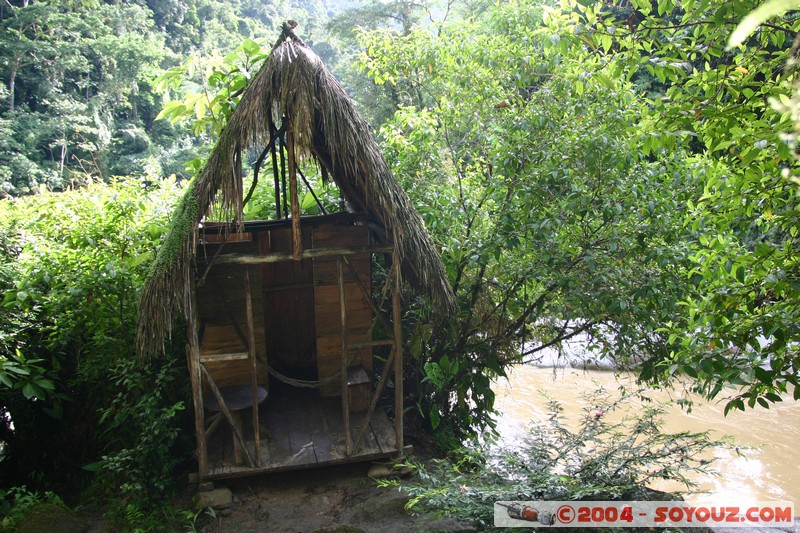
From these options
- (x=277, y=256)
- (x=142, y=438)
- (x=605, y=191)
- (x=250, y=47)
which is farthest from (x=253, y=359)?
(x=605, y=191)

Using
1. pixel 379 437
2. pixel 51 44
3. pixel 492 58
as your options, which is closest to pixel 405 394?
pixel 379 437

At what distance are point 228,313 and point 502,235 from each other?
2.39m

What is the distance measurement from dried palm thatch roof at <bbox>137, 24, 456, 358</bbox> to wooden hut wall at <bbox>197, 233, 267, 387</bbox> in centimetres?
70

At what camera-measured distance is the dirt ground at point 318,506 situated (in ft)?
12.5

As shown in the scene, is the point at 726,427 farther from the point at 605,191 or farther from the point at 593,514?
the point at 593,514

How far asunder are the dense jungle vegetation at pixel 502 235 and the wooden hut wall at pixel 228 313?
1.01ft

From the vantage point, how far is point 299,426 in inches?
182

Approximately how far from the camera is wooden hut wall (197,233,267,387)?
15.1 ft

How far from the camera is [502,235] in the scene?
4.27 meters

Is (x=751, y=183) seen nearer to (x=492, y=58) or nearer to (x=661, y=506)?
(x=661, y=506)

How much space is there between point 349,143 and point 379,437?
2.38 metres

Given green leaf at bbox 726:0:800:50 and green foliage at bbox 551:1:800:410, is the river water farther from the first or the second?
green leaf at bbox 726:0:800:50

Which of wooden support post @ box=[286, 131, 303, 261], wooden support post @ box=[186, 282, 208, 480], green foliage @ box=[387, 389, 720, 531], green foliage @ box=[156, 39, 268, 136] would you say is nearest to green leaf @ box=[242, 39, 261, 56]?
green foliage @ box=[156, 39, 268, 136]

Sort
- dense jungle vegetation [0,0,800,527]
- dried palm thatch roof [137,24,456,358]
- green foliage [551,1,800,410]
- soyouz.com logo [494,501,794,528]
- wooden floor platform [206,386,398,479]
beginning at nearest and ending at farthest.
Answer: green foliage [551,1,800,410] < dense jungle vegetation [0,0,800,527] < soyouz.com logo [494,501,794,528] < dried palm thatch roof [137,24,456,358] < wooden floor platform [206,386,398,479]
